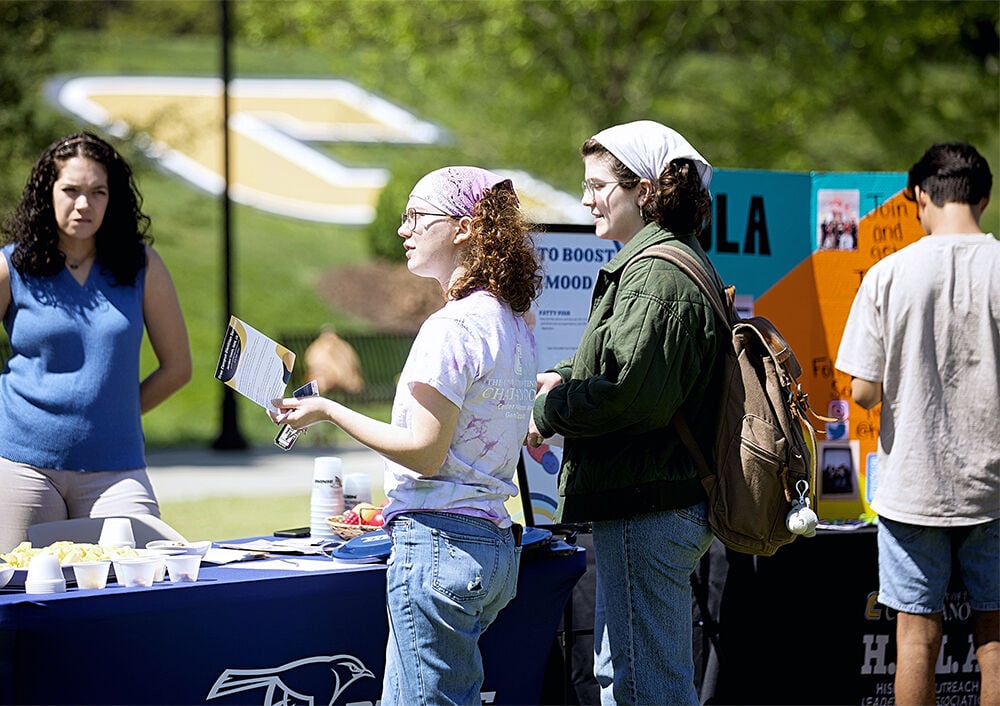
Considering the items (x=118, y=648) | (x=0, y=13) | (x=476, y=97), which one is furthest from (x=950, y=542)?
(x=476, y=97)

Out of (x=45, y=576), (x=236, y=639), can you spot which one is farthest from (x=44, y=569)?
(x=236, y=639)

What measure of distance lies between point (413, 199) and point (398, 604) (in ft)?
3.06

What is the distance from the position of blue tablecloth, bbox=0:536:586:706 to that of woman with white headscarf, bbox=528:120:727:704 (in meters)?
0.48

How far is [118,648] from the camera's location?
3.08m

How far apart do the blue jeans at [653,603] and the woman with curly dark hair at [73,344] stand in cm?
154

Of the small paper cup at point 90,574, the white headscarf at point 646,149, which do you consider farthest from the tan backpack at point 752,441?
the small paper cup at point 90,574

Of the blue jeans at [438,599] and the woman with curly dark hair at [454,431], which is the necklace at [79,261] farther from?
the blue jeans at [438,599]

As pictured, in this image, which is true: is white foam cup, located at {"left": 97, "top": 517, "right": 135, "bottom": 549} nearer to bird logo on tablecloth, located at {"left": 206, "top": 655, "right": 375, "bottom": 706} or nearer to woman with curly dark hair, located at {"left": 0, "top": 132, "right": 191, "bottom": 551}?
woman with curly dark hair, located at {"left": 0, "top": 132, "right": 191, "bottom": 551}

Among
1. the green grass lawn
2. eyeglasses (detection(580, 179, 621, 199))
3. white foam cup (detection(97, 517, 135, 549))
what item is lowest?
the green grass lawn

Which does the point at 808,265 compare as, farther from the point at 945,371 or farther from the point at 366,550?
the point at 366,550

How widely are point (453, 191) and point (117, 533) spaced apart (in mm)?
1443

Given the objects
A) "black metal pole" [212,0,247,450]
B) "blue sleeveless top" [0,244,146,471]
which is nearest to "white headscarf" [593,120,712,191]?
"blue sleeveless top" [0,244,146,471]

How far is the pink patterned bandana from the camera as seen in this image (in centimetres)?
296

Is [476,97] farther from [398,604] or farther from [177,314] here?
[398,604]
